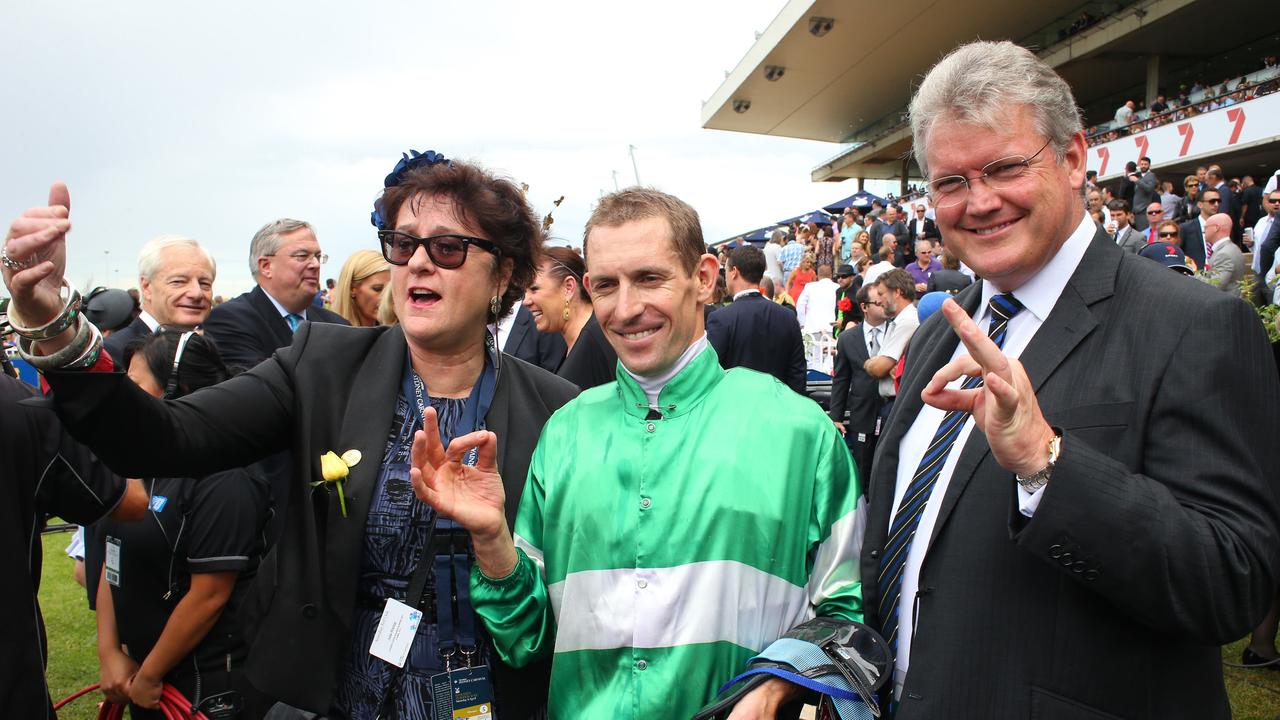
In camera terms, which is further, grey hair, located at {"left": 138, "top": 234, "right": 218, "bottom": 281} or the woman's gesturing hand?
grey hair, located at {"left": 138, "top": 234, "right": 218, "bottom": 281}

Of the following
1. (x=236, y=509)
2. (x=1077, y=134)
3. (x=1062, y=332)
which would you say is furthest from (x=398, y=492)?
(x=1077, y=134)

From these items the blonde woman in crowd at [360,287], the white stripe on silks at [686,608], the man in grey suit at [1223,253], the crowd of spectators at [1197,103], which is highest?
the crowd of spectators at [1197,103]

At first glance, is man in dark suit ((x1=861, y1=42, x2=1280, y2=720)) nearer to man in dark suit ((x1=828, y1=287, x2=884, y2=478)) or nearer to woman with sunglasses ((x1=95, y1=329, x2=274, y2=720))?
woman with sunglasses ((x1=95, y1=329, x2=274, y2=720))

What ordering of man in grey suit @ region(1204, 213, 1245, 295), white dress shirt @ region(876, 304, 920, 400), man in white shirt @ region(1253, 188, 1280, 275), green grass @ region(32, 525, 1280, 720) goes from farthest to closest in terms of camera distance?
man in white shirt @ region(1253, 188, 1280, 275), man in grey suit @ region(1204, 213, 1245, 295), white dress shirt @ region(876, 304, 920, 400), green grass @ region(32, 525, 1280, 720)

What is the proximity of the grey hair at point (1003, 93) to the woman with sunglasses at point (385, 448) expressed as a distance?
126 cm

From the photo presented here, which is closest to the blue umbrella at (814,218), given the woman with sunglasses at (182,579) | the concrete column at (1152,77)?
the concrete column at (1152,77)

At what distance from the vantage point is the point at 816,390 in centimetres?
953

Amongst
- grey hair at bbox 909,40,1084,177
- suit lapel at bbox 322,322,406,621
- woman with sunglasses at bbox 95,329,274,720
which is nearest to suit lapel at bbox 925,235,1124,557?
grey hair at bbox 909,40,1084,177

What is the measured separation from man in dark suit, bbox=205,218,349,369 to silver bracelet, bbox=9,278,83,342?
3362 millimetres

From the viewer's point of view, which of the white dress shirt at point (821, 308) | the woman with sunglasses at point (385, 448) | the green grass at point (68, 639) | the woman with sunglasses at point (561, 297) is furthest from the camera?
the white dress shirt at point (821, 308)

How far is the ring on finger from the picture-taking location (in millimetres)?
1521

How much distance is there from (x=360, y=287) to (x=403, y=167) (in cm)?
314

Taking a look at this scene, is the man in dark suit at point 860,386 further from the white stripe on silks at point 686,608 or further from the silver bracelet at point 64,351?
the silver bracelet at point 64,351

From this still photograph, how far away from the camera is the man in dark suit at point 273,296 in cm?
487
